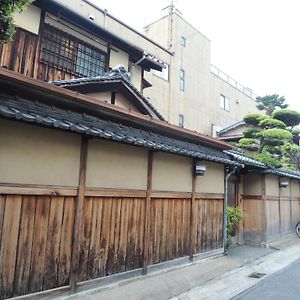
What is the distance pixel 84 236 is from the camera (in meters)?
6.09

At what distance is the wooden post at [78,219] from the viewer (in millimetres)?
5805

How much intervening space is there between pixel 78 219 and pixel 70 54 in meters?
7.28

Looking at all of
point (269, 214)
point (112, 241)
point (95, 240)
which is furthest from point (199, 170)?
point (269, 214)

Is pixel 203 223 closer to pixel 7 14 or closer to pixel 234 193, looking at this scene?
pixel 234 193

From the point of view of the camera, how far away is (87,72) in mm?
11742

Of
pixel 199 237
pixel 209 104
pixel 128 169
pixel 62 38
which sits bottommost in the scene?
pixel 199 237

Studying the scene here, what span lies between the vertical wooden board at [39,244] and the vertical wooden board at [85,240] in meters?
0.82

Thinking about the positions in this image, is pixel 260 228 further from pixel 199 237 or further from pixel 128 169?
pixel 128 169

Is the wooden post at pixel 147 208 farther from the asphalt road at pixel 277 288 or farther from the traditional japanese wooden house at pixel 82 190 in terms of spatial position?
the asphalt road at pixel 277 288

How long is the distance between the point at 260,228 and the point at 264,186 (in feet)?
6.17

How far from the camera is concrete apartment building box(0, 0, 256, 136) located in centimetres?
1009

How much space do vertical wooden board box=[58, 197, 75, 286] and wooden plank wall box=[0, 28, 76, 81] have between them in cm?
573

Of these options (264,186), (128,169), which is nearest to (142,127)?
(128,169)

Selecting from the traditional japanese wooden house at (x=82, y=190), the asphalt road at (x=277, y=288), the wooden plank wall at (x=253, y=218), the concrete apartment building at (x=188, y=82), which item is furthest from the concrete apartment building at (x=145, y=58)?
the asphalt road at (x=277, y=288)
